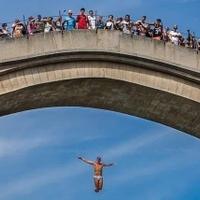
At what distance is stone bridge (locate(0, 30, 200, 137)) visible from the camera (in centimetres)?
3158

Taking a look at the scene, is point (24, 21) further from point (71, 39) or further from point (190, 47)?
point (190, 47)

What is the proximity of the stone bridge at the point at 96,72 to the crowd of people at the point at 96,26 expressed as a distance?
341 mm

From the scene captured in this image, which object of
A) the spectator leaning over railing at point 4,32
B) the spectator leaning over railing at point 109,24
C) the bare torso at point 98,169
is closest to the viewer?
the spectator leaning over railing at point 4,32

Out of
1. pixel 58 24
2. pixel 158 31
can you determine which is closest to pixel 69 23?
pixel 58 24

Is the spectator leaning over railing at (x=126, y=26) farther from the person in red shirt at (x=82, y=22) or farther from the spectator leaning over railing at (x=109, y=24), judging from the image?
the person in red shirt at (x=82, y=22)

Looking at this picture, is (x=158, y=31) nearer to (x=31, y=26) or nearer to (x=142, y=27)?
(x=142, y=27)

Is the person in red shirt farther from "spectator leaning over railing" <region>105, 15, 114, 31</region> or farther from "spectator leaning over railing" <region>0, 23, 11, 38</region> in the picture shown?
"spectator leaning over railing" <region>0, 23, 11, 38</region>

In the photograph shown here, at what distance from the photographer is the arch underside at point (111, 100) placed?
32.7 metres

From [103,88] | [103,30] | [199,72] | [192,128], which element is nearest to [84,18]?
[103,30]

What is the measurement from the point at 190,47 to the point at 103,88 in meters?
3.94

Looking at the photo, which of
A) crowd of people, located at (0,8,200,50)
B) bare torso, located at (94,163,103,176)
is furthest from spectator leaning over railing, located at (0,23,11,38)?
bare torso, located at (94,163,103,176)

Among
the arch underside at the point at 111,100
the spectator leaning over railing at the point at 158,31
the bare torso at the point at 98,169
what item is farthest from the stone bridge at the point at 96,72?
the bare torso at the point at 98,169

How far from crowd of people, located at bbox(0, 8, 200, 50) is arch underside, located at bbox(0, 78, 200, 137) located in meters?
2.08

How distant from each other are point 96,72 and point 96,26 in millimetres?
1824
